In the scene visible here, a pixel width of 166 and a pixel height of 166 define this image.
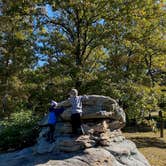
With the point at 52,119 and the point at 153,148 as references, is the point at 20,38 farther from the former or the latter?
the point at 153,148

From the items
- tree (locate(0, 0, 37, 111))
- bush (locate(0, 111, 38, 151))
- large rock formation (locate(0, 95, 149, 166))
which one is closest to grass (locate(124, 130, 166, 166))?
large rock formation (locate(0, 95, 149, 166))

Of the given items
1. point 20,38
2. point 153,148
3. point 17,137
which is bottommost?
point 153,148

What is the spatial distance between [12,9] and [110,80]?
20.7 ft

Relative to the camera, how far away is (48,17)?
2227 cm

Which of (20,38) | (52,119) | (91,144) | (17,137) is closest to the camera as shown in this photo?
(91,144)

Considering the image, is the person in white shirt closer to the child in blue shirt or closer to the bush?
the child in blue shirt

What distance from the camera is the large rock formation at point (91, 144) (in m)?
13.9

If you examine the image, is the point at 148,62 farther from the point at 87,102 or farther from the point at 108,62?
the point at 87,102

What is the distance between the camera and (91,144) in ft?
47.9

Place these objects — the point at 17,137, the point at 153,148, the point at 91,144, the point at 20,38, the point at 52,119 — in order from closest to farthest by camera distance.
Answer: the point at 91,144 → the point at 52,119 → the point at 17,137 → the point at 20,38 → the point at 153,148

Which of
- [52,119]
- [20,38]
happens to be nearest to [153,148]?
[20,38]

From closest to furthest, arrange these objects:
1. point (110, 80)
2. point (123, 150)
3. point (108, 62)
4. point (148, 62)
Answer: point (123, 150), point (110, 80), point (108, 62), point (148, 62)

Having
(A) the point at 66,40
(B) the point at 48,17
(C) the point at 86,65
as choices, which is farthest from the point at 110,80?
(B) the point at 48,17

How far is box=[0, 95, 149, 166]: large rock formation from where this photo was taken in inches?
547
